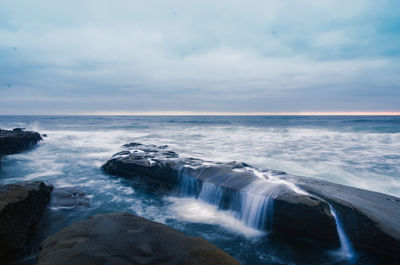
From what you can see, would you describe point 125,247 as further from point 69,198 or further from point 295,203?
point 69,198

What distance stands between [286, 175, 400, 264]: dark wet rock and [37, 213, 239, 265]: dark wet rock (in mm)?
2990

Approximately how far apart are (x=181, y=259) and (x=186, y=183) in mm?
4506

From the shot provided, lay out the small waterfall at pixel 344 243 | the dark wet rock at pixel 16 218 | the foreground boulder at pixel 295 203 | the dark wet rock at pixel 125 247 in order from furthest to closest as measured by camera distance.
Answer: the small waterfall at pixel 344 243, the foreground boulder at pixel 295 203, the dark wet rock at pixel 16 218, the dark wet rock at pixel 125 247

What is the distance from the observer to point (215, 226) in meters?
5.39

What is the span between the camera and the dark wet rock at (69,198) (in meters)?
6.00

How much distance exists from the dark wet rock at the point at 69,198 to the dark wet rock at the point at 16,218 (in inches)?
42.7

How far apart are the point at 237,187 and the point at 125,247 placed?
3587mm

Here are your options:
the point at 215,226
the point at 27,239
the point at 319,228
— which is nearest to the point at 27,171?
the point at 27,239

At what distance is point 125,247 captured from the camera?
277cm

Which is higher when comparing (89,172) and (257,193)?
(257,193)

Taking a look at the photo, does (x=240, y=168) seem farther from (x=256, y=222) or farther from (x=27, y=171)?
(x=27, y=171)

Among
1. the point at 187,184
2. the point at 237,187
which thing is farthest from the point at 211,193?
the point at 187,184

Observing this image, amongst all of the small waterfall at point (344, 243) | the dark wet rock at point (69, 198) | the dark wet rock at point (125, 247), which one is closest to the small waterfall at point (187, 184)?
the dark wet rock at point (69, 198)

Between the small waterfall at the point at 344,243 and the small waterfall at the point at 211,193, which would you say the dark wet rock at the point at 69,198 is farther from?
the small waterfall at the point at 344,243
